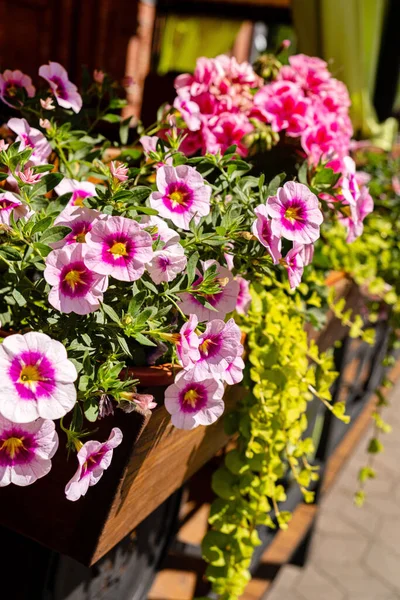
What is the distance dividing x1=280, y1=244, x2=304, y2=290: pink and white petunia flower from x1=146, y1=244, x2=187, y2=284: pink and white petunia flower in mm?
147

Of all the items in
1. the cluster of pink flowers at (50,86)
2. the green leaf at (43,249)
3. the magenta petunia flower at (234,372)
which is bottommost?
the magenta petunia flower at (234,372)

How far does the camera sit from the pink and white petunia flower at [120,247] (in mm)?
722

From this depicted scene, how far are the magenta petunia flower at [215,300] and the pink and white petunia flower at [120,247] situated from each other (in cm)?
12

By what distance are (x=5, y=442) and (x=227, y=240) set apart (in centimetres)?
36

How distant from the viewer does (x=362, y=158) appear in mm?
2566

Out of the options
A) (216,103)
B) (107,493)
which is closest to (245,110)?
(216,103)

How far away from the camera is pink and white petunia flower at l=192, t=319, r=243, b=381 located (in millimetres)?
788

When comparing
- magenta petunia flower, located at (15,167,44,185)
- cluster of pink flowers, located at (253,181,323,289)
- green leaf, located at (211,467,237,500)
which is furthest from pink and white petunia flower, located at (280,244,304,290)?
green leaf, located at (211,467,237,500)

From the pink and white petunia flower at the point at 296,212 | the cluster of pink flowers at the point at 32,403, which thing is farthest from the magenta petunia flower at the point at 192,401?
the pink and white petunia flower at the point at 296,212

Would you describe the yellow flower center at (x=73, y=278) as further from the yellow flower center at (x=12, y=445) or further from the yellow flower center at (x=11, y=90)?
the yellow flower center at (x=11, y=90)

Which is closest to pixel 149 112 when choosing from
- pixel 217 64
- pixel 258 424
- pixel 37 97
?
pixel 217 64

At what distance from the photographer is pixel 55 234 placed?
75cm

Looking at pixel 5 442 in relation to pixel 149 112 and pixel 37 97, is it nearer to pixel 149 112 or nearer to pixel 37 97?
pixel 37 97

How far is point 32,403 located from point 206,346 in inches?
8.8
